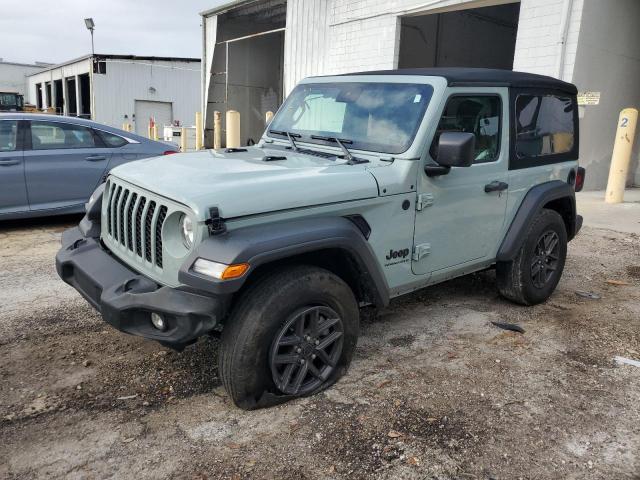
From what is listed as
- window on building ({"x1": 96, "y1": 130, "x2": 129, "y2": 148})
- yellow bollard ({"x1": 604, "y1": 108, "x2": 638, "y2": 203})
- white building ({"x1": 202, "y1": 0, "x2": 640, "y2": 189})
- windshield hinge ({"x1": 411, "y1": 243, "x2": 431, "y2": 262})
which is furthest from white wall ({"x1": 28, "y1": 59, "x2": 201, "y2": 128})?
windshield hinge ({"x1": 411, "y1": 243, "x2": 431, "y2": 262})

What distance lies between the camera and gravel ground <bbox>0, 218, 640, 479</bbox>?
8.31 ft

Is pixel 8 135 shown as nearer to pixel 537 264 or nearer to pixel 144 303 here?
pixel 144 303

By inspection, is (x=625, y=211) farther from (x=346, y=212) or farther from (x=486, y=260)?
(x=346, y=212)

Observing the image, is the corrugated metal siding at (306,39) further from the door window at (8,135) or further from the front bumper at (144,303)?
the front bumper at (144,303)

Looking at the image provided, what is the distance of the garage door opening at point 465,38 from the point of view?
14.3 m

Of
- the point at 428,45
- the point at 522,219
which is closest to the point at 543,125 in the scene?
the point at 522,219

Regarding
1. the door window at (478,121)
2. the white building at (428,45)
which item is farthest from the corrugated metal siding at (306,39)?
the door window at (478,121)

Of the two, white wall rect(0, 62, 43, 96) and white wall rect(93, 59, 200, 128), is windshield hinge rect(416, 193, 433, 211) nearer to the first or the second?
white wall rect(93, 59, 200, 128)

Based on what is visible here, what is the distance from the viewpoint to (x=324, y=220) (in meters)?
2.89

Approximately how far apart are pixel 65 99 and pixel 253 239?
40695mm

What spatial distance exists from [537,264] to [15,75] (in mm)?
61014

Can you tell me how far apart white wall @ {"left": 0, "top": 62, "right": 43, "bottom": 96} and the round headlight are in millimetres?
59761

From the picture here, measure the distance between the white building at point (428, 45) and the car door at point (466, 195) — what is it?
6.13 metres

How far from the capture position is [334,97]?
3953mm
